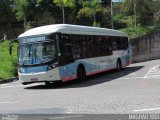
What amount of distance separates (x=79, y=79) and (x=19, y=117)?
12.0 meters

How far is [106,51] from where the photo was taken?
29.1 meters

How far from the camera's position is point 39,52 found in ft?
72.4

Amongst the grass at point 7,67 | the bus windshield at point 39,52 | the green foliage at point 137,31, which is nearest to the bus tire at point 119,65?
the grass at point 7,67

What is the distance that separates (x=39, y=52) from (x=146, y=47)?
90.3 feet

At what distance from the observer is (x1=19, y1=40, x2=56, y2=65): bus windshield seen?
21.9 metres

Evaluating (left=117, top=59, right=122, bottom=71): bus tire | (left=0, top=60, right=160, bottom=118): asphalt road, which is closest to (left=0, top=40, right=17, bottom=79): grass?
(left=117, top=59, right=122, bottom=71): bus tire

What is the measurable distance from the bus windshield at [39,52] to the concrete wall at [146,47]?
25355mm

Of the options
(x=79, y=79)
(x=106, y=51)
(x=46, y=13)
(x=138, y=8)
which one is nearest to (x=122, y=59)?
(x=106, y=51)

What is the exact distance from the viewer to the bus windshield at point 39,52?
21.9 metres

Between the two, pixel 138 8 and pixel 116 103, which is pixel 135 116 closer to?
pixel 116 103

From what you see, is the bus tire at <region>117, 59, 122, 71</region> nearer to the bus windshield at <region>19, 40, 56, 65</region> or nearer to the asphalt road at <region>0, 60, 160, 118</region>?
the bus windshield at <region>19, 40, 56, 65</region>

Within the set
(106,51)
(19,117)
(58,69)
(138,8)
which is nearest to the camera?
(19,117)

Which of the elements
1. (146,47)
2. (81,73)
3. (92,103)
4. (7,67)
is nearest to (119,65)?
(7,67)

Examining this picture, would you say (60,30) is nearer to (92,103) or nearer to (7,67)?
(92,103)
